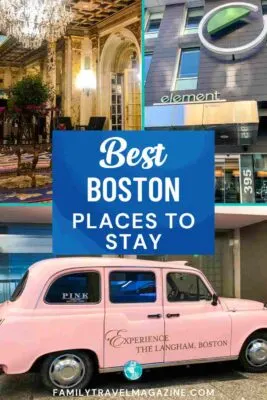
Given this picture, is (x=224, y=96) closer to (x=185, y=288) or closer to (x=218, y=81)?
(x=218, y=81)

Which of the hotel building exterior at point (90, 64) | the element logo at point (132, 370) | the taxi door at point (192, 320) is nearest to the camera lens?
the element logo at point (132, 370)

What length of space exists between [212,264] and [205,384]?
696 centimetres

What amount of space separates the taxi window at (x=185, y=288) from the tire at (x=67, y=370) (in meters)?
1.23

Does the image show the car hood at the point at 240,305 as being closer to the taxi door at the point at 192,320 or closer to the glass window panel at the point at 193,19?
the taxi door at the point at 192,320

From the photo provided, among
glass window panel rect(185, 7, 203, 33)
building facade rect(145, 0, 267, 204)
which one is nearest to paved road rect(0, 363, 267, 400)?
building facade rect(145, 0, 267, 204)

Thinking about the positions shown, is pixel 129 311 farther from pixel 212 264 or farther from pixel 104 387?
pixel 212 264


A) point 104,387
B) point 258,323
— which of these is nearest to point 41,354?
point 104,387

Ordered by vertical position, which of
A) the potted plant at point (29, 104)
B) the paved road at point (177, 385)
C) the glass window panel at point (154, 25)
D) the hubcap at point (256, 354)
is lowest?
the paved road at point (177, 385)

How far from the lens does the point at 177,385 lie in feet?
17.4

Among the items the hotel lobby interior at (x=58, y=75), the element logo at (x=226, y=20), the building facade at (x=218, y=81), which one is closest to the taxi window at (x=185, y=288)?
the building facade at (x=218, y=81)

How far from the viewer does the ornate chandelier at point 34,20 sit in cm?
1081

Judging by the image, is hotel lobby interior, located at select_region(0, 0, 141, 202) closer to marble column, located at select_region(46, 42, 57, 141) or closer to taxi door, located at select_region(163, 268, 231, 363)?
marble column, located at select_region(46, 42, 57, 141)

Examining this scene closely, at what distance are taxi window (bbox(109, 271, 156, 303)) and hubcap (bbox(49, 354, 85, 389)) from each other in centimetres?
77

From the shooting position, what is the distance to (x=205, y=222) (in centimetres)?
418
